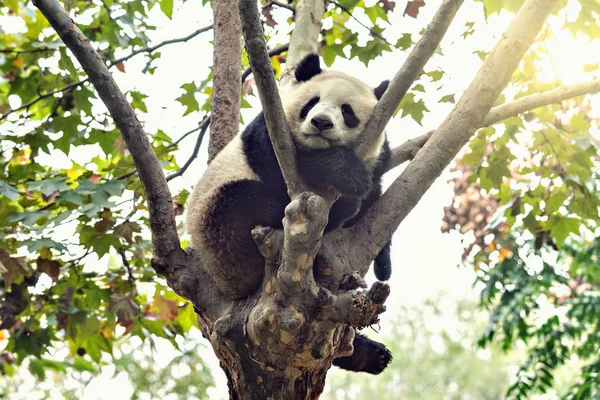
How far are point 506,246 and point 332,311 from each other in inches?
161

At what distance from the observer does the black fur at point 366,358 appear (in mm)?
3330

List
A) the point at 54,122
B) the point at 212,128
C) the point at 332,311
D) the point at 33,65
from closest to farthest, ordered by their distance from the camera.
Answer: the point at 332,311 < the point at 212,128 < the point at 54,122 < the point at 33,65

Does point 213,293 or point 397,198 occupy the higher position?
point 397,198

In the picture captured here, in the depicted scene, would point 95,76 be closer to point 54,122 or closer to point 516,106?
point 54,122

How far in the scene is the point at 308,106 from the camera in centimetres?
375

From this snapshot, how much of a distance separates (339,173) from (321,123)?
17.2 inches

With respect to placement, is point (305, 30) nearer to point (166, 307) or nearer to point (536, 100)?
point (536, 100)

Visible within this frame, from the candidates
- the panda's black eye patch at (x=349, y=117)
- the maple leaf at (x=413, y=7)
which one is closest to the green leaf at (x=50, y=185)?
the panda's black eye patch at (x=349, y=117)

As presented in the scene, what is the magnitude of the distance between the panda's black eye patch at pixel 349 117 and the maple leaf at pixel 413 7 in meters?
1.18

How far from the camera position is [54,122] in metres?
4.39

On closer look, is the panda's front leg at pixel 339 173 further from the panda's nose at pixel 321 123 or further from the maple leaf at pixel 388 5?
the maple leaf at pixel 388 5

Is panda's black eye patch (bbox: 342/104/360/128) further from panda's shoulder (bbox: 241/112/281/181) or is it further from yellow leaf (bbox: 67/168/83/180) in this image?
yellow leaf (bbox: 67/168/83/180)

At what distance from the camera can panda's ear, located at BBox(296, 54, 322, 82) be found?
386cm

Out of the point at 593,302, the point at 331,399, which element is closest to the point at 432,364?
the point at 331,399
